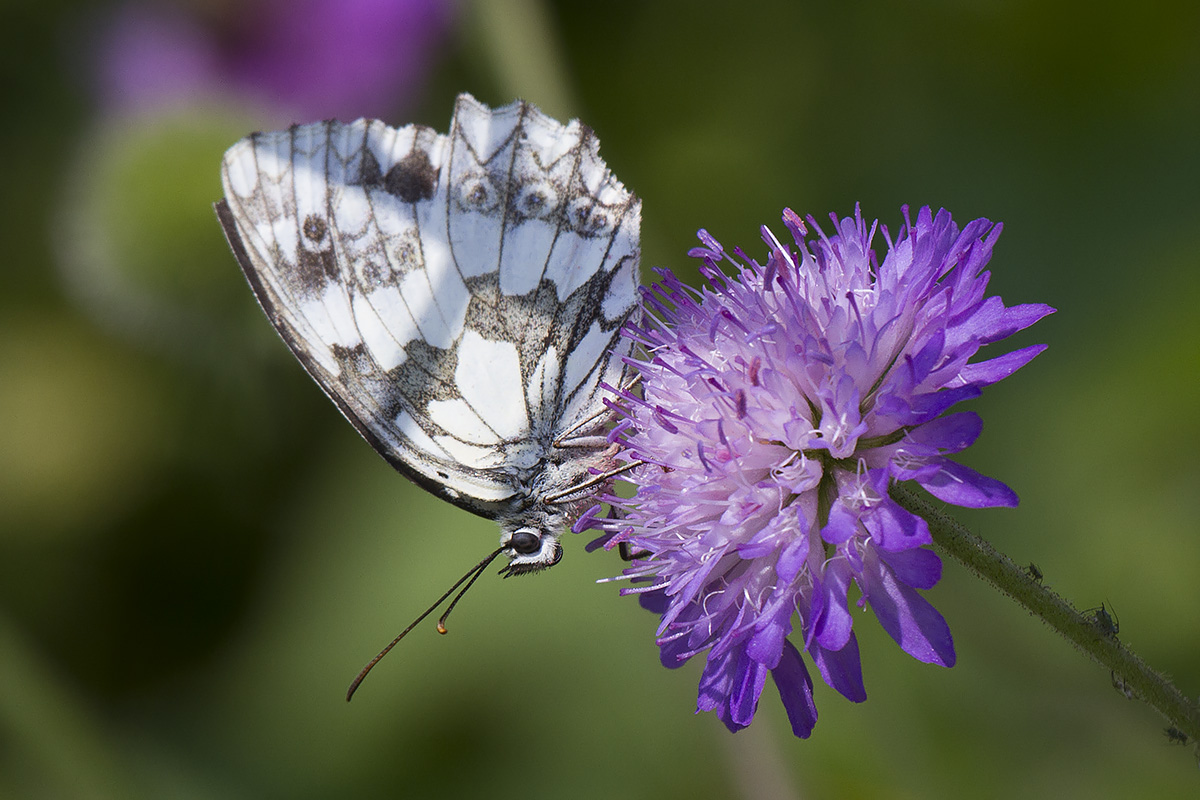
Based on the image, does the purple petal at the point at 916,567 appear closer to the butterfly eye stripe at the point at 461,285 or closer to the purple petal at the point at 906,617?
the purple petal at the point at 906,617

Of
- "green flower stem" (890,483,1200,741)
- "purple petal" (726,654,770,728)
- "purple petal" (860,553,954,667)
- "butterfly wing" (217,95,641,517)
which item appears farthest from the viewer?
"butterfly wing" (217,95,641,517)

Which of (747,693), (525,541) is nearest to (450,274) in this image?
(525,541)

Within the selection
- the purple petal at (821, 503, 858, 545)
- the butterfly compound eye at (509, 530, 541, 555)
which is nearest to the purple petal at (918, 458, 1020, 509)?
the purple petal at (821, 503, 858, 545)

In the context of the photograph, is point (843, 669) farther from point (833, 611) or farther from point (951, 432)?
point (951, 432)

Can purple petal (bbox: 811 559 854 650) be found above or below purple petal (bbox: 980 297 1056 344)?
below

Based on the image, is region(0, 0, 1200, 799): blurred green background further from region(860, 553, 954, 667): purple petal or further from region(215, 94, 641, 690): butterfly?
region(860, 553, 954, 667): purple petal

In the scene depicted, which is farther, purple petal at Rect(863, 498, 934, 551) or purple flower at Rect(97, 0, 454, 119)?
purple flower at Rect(97, 0, 454, 119)
